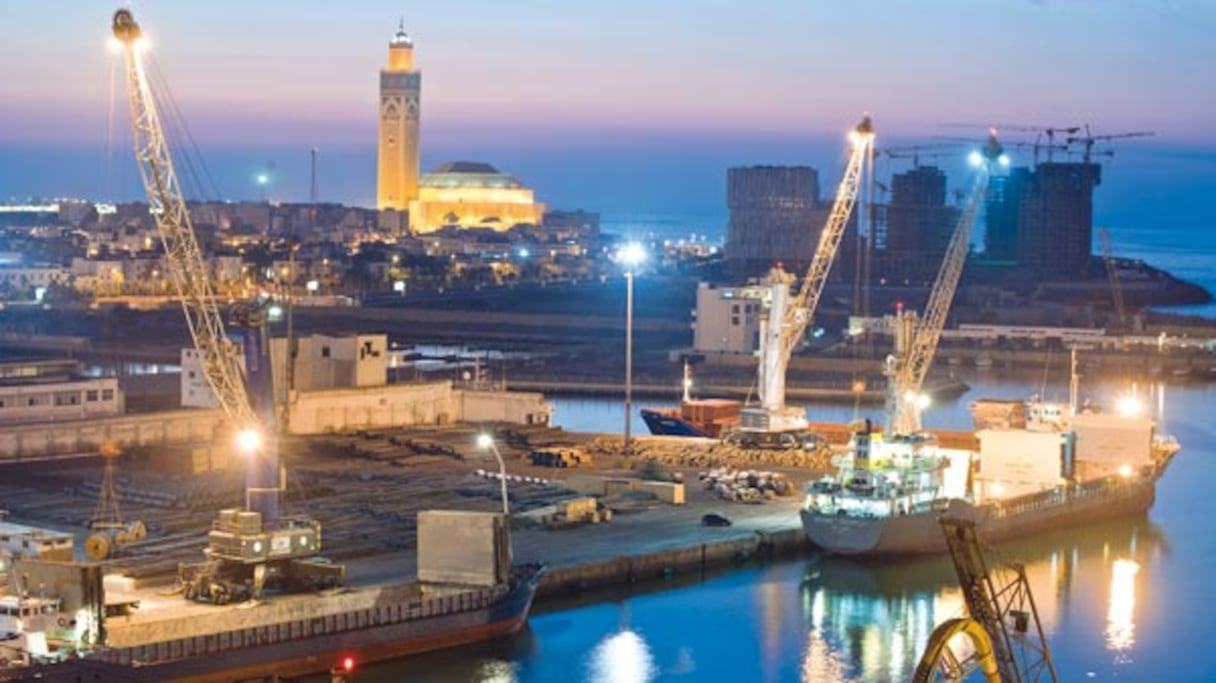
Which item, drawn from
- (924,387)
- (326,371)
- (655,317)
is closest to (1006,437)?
(326,371)

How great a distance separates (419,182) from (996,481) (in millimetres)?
83583

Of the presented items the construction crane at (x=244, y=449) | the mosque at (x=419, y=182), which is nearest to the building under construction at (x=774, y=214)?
the mosque at (x=419, y=182)

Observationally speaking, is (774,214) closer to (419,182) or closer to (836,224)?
(419,182)

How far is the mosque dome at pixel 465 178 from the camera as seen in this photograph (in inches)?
4232

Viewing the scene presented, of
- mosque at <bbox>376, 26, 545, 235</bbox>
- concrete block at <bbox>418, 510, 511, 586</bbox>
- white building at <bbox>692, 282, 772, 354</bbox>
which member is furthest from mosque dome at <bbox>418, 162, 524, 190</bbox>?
concrete block at <bbox>418, 510, 511, 586</bbox>

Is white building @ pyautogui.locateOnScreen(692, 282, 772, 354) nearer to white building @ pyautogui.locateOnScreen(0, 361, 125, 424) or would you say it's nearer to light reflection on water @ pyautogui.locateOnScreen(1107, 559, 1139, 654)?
white building @ pyautogui.locateOnScreen(0, 361, 125, 424)

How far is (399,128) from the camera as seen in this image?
99625mm

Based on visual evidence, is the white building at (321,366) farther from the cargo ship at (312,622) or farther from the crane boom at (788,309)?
the cargo ship at (312,622)

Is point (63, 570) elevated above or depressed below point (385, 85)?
below

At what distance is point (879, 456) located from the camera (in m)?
22.5

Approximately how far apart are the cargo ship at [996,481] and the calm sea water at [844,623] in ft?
1.02

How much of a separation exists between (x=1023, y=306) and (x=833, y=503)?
48.9 meters

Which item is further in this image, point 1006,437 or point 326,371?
point 326,371

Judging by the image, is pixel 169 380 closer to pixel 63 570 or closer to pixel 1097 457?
pixel 1097 457
